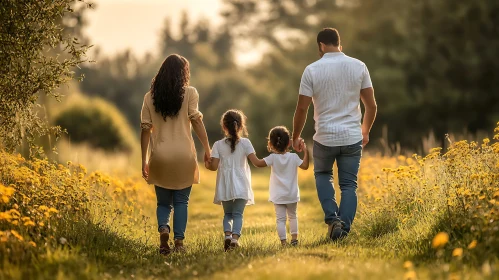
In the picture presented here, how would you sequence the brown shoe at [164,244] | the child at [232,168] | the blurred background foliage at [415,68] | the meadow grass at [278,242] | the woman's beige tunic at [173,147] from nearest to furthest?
the meadow grass at [278,242] < the brown shoe at [164,244] < the woman's beige tunic at [173,147] < the child at [232,168] < the blurred background foliage at [415,68]

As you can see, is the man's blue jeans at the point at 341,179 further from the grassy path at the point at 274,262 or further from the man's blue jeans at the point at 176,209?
the man's blue jeans at the point at 176,209

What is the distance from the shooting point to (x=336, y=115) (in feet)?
26.5

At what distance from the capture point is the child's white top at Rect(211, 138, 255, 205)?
316 inches

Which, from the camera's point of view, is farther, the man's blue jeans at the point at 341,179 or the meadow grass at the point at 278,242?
the man's blue jeans at the point at 341,179

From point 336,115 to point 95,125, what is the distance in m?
20.1

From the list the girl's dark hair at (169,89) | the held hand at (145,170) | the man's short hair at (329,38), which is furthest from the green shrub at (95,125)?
the man's short hair at (329,38)

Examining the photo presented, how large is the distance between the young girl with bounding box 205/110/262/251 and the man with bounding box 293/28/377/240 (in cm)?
62

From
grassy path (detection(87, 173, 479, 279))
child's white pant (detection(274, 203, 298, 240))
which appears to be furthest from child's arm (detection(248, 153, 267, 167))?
grassy path (detection(87, 173, 479, 279))

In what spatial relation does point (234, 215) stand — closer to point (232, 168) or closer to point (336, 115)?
point (232, 168)

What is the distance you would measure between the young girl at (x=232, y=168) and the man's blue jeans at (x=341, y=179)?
790mm

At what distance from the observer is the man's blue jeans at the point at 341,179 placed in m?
8.12

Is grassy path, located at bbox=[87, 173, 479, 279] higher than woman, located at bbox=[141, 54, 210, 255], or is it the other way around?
woman, located at bbox=[141, 54, 210, 255]

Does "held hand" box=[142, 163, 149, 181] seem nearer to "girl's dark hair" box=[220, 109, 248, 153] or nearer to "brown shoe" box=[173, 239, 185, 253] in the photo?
"brown shoe" box=[173, 239, 185, 253]

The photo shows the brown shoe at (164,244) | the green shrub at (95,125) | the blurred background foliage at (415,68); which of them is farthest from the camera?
the blurred background foliage at (415,68)
